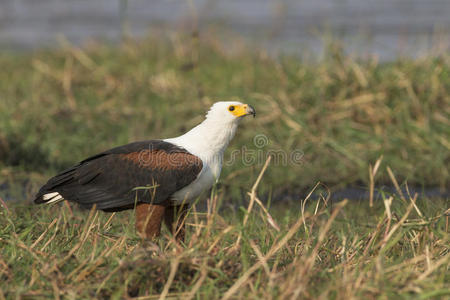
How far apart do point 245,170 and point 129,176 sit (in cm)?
203

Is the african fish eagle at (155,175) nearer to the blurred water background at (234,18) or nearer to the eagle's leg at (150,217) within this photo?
the eagle's leg at (150,217)

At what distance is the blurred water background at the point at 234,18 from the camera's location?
13886 mm

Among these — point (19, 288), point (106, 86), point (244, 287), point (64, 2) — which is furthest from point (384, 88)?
point (64, 2)

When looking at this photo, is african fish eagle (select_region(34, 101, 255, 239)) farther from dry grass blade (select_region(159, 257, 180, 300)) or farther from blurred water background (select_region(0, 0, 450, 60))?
blurred water background (select_region(0, 0, 450, 60))

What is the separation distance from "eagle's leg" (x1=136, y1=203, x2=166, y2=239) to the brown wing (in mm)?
47

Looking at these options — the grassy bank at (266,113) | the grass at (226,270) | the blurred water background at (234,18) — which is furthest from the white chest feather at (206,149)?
the blurred water background at (234,18)

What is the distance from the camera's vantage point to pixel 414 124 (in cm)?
725

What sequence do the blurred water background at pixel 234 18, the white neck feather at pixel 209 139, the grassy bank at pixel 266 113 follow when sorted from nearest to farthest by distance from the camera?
the white neck feather at pixel 209 139 < the grassy bank at pixel 266 113 < the blurred water background at pixel 234 18

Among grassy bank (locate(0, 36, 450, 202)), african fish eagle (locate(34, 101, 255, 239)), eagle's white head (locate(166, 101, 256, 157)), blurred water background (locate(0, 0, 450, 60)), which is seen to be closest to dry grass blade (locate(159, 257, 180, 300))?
african fish eagle (locate(34, 101, 255, 239))

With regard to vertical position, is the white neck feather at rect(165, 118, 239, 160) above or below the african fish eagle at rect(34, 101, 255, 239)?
above

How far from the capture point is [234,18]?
54.2ft

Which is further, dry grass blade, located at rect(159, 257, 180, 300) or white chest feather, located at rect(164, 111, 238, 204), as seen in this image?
white chest feather, located at rect(164, 111, 238, 204)

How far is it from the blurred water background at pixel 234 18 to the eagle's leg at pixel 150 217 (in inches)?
313

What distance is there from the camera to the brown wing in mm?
4461
